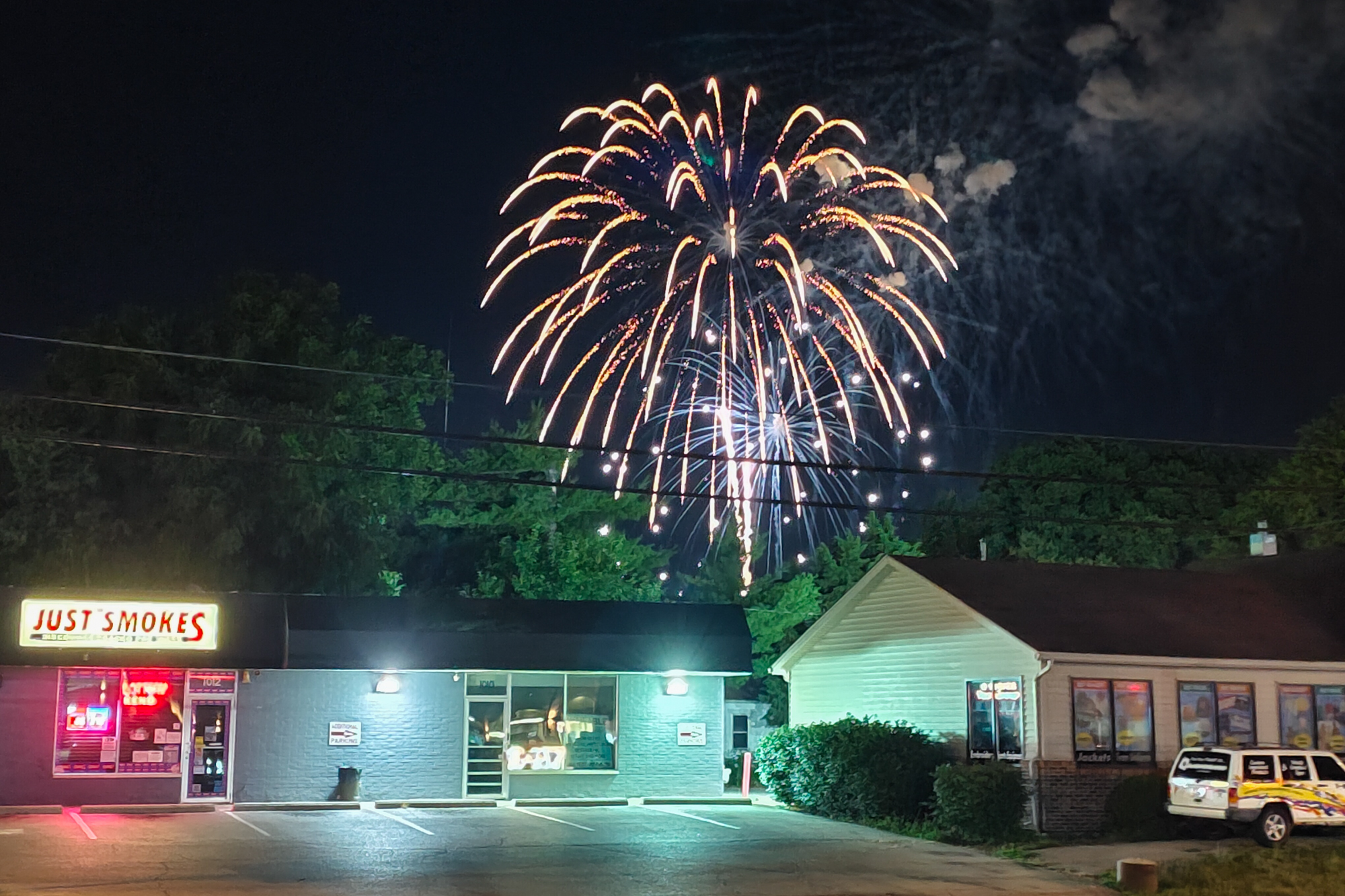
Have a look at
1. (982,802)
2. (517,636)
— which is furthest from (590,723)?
(982,802)

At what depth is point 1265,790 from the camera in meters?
22.7

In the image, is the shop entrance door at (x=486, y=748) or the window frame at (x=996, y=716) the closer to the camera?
the window frame at (x=996, y=716)

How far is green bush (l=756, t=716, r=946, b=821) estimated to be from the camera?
86.3 ft

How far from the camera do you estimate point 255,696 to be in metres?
28.2

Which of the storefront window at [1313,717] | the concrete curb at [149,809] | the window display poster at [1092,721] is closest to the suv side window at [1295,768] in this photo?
the window display poster at [1092,721]

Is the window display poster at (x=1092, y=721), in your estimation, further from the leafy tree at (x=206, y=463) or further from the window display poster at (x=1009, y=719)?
the leafy tree at (x=206, y=463)

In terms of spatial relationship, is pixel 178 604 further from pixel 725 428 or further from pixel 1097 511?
pixel 1097 511

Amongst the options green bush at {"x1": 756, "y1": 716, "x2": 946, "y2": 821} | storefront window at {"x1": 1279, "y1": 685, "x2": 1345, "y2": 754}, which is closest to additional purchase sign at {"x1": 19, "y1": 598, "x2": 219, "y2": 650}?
green bush at {"x1": 756, "y1": 716, "x2": 946, "y2": 821}

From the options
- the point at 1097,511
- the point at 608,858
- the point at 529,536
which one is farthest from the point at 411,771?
the point at 1097,511

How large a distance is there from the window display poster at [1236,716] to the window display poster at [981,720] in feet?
13.9

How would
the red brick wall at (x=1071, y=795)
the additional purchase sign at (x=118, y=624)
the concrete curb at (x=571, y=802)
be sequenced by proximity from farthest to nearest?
1. the concrete curb at (x=571, y=802)
2. the additional purchase sign at (x=118, y=624)
3. the red brick wall at (x=1071, y=795)

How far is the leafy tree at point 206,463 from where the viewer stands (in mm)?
37125

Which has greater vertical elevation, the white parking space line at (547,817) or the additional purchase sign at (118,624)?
the additional purchase sign at (118,624)

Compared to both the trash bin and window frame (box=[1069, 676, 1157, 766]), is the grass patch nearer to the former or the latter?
window frame (box=[1069, 676, 1157, 766])
